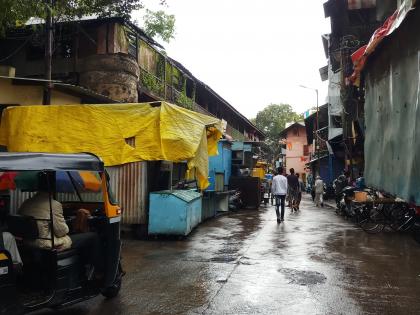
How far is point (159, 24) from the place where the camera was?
30.4 meters

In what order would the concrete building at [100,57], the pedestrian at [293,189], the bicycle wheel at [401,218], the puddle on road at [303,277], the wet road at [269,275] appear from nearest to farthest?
the wet road at [269,275] < the puddle on road at [303,277] < the bicycle wheel at [401,218] < the concrete building at [100,57] < the pedestrian at [293,189]

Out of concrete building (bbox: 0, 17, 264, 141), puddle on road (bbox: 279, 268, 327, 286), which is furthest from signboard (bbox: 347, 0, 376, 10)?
puddle on road (bbox: 279, 268, 327, 286)

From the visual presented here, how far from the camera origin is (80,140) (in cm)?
1041

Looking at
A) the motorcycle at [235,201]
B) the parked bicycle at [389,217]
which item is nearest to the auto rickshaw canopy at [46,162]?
the parked bicycle at [389,217]

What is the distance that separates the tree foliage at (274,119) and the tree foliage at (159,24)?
38.7 m

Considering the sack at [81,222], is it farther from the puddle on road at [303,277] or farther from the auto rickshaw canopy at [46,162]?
the puddle on road at [303,277]

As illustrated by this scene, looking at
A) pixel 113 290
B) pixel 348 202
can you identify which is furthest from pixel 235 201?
pixel 113 290

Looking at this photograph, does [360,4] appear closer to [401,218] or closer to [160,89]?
[160,89]

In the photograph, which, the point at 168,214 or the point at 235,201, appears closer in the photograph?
the point at 168,214

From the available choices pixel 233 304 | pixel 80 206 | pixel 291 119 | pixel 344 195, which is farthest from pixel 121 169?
pixel 291 119

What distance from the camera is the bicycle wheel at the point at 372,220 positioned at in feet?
38.9

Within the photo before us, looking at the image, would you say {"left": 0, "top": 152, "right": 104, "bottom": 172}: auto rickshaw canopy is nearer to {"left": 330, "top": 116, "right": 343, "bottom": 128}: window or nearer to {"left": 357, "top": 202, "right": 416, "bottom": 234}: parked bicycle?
{"left": 357, "top": 202, "right": 416, "bottom": 234}: parked bicycle

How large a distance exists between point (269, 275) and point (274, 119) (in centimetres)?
6169

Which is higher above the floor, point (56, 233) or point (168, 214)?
point (56, 233)
